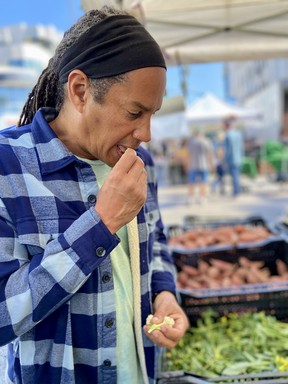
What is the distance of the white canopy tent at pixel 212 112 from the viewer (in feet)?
48.9

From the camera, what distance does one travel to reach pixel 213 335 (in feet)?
9.18

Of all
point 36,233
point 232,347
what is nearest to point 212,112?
point 232,347

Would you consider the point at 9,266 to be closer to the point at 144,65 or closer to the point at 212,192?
the point at 144,65

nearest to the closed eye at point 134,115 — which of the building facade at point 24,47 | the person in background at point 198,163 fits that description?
the person in background at point 198,163

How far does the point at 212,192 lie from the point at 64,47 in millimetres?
12834

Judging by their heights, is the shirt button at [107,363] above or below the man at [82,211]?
below

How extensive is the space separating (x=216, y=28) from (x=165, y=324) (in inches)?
141

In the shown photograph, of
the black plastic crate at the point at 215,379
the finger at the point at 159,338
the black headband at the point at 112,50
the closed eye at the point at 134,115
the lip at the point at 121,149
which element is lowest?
the black plastic crate at the point at 215,379

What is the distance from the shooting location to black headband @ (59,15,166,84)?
45.0 inches

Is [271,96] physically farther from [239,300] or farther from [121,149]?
[121,149]

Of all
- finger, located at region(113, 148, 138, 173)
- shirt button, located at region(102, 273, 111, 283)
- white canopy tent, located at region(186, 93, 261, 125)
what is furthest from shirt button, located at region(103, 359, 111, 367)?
white canopy tent, located at region(186, 93, 261, 125)

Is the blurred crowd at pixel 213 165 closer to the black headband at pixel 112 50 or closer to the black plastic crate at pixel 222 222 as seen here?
the black plastic crate at pixel 222 222

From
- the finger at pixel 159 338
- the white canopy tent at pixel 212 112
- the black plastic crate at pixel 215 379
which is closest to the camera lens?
the finger at pixel 159 338

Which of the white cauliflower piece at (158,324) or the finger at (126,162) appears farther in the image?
the white cauliflower piece at (158,324)
